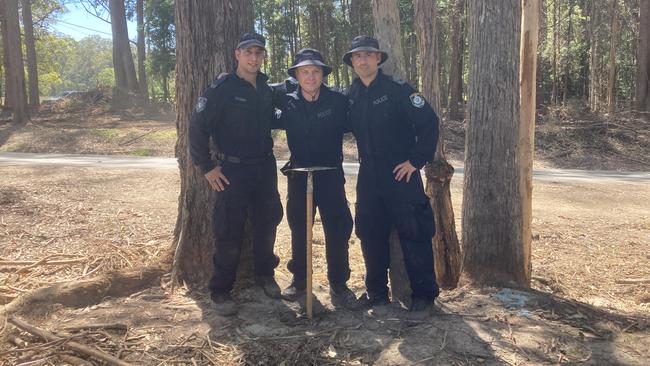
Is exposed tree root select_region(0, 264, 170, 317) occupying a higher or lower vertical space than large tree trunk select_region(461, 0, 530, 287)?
lower

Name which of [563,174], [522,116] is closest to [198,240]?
[522,116]

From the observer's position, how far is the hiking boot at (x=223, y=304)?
4.52 metres

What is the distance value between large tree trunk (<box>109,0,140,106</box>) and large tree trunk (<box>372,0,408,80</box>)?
25.7 m

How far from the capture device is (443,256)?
6371 millimetres

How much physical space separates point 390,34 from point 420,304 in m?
2.48

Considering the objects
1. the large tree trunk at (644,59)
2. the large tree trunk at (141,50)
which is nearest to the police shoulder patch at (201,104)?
the large tree trunk at (644,59)

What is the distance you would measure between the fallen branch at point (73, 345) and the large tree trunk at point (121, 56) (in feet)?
86.1

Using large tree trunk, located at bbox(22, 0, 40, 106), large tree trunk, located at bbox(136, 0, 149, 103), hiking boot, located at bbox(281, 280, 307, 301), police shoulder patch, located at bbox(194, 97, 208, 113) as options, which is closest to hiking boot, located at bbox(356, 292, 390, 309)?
hiking boot, located at bbox(281, 280, 307, 301)

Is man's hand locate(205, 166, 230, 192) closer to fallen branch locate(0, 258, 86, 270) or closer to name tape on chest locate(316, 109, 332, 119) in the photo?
name tape on chest locate(316, 109, 332, 119)

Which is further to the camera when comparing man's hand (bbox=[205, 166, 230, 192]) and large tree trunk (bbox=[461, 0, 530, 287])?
large tree trunk (bbox=[461, 0, 530, 287])

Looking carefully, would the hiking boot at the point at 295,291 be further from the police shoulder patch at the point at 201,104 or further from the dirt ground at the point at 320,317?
the police shoulder patch at the point at 201,104

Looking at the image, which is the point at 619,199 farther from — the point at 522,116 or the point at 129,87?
the point at 129,87

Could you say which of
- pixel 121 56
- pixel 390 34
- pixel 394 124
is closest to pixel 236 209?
pixel 394 124

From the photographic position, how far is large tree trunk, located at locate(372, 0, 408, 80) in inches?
209
